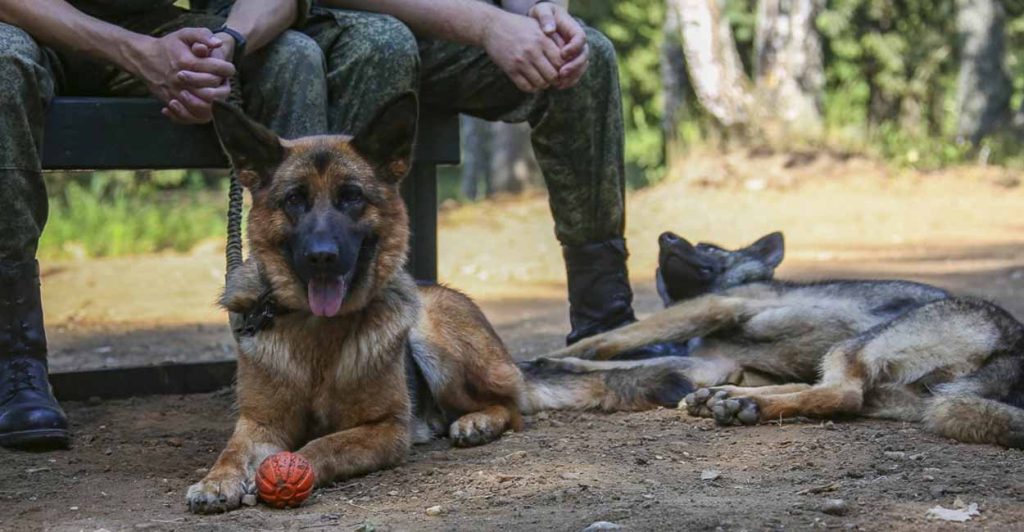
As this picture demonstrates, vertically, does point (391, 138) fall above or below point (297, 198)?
above

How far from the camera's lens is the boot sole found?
3.81 m

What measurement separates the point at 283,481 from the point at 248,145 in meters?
1.00

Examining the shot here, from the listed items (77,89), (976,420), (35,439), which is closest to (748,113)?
(77,89)

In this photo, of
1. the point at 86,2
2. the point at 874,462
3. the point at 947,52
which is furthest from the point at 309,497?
the point at 947,52

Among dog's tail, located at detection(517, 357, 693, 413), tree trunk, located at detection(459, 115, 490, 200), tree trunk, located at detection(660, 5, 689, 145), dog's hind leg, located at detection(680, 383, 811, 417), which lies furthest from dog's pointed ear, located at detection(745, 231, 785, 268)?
tree trunk, located at detection(660, 5, 689, 145)

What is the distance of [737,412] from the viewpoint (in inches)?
159

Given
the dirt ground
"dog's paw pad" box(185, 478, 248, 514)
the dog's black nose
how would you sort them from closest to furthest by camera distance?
the dirt ground, "dog's paw pad" box(185, 478, 248, 514), the dog's black nose

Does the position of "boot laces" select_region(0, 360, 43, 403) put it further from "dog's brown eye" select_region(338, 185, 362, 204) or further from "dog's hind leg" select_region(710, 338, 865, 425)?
"dog's hind leg" select_region(710, 338, 865, 425)

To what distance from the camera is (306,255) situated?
3.42 m

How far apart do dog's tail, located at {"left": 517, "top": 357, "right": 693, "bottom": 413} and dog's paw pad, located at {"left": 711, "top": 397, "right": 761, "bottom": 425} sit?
1.15 ft

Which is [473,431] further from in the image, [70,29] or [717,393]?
[70,29]

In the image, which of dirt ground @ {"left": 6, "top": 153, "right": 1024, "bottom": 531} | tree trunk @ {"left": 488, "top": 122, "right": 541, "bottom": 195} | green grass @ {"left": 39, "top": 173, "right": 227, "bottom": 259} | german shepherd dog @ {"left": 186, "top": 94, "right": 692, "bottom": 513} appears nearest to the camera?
dirt ground @ {"left": 6, "top": 153, "right": 1024, "bottom": 531}

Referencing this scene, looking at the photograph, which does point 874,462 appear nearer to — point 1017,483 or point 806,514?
point 1017,483

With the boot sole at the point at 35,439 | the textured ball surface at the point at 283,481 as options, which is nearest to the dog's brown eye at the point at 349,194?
the textured ball surface at the point at 283,481
